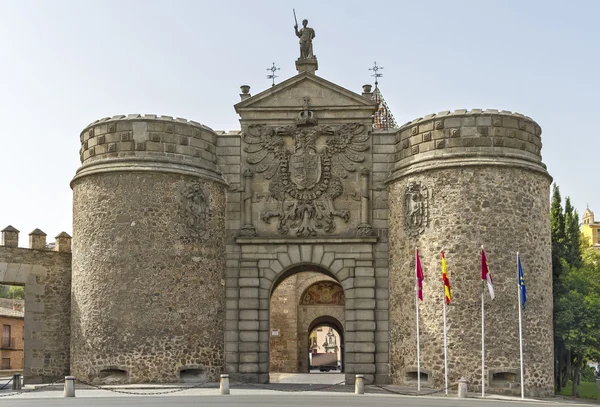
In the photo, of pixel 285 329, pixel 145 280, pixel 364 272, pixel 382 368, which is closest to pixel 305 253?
pixel 364 272

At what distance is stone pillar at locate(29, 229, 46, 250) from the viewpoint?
3169 cm

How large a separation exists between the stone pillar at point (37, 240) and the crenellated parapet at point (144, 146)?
9.09ft

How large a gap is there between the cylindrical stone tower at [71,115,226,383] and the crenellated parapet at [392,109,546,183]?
24.7 feet

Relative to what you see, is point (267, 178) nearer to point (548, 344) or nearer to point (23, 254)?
point (23, 254)

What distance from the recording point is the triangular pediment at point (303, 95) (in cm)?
3172

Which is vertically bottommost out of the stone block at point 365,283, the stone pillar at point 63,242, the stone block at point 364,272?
the stone block at point 365,283

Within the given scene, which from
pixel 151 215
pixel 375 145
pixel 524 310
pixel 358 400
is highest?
pixel 375 145

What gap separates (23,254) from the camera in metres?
31.3

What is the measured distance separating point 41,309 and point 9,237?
2790mm

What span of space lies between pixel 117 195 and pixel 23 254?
442 cm

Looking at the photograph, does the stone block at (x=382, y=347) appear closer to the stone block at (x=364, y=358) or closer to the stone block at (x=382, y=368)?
the stone block at (x=364, y=358)

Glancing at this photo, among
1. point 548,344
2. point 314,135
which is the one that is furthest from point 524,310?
point 314,135

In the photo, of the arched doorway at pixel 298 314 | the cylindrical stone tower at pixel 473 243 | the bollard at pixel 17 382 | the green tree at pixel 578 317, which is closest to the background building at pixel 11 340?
the arched doorway at pixel 298 314

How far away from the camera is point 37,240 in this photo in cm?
3175
